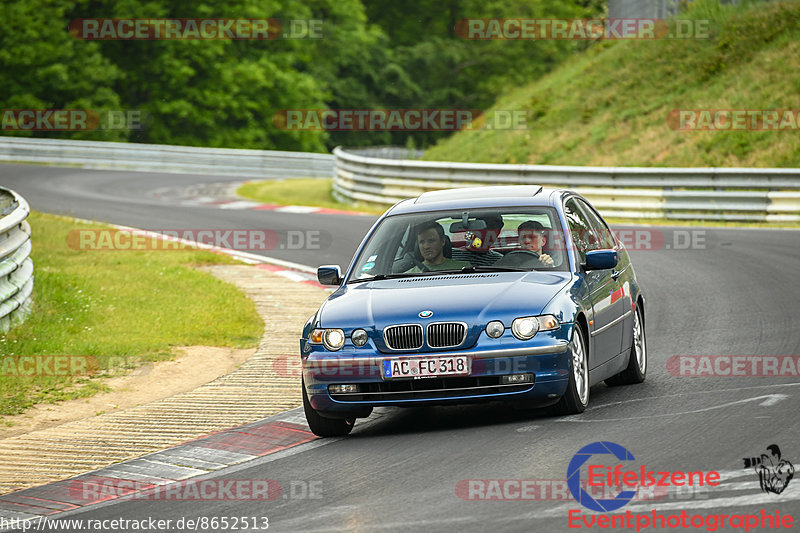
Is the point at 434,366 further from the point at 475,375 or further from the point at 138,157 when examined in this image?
the point at 138,157

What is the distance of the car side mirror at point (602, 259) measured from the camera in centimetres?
853

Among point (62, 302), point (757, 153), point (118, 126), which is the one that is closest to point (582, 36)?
point (118, 126)

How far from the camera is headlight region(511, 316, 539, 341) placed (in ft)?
25.2

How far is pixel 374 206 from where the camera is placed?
28.5 m

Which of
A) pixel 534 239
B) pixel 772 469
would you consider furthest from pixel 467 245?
pixel 772 469

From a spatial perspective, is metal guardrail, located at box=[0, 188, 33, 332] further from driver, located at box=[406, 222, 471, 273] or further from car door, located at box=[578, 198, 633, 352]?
car door, located at box=[578, 198, 633, 352]

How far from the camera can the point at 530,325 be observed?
772 cm

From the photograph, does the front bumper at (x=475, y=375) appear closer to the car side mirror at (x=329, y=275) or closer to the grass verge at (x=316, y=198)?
the car side mirror at (x=329, y=275)

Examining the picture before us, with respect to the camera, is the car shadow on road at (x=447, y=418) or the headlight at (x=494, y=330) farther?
the car shadow on road at (x=447, y=418)

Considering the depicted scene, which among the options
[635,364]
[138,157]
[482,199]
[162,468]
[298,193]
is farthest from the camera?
[138,157]

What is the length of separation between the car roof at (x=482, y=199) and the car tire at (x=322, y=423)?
5.89 ft

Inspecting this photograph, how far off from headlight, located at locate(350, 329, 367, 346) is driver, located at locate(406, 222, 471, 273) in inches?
42.2

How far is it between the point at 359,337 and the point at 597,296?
6.19ft

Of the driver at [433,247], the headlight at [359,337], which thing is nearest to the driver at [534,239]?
the driver at [433,247]
